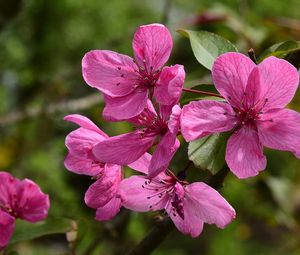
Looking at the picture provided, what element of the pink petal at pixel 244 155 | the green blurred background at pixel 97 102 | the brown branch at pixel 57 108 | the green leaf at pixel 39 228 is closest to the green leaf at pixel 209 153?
the pink petal at pixel 244 155

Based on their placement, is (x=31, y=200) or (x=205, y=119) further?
(x=31, y=200)

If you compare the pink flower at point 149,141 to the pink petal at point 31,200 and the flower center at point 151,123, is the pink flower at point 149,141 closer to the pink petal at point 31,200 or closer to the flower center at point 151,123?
the flower center at point 151,123

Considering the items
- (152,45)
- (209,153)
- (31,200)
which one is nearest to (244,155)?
(209,153)

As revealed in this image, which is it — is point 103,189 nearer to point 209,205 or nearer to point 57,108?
point 209,205

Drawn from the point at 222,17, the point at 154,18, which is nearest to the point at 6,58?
the point at 154,18

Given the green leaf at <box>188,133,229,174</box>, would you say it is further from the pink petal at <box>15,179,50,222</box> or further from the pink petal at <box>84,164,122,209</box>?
the pink petal at <box>15,179,50,222</box>
